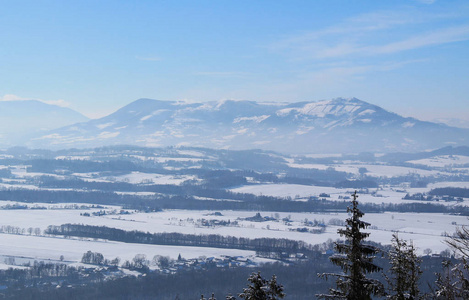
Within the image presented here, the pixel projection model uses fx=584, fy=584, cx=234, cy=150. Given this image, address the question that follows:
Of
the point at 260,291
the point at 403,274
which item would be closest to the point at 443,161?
the point at 403,274

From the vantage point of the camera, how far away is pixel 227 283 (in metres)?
34.3

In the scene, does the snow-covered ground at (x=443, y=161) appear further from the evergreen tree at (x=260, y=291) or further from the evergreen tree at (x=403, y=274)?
the evergreen tree at (x=260, y=291)

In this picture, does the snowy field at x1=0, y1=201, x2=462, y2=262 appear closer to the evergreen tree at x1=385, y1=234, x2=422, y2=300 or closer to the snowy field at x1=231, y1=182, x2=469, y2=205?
the snowy field at x1=231, y1=182, x2=469, y2=205

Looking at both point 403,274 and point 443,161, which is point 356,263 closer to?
point 403,274

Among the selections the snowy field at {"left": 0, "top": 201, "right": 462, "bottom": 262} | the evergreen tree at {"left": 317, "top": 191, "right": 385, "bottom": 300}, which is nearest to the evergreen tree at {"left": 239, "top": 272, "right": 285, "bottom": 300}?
the evergreen tree at {"left": 317, "top": 191, "right": 385, "bottom": 300}

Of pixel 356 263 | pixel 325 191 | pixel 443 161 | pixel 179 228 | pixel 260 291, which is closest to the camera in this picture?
pixel 356 263

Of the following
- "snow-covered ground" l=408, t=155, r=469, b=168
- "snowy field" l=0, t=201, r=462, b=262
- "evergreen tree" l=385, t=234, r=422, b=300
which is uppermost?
"snow-covered ground" l=408, t=155, r=469, b=168

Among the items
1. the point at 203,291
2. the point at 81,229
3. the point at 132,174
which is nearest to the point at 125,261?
the point at 203,291

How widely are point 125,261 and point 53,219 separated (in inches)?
968

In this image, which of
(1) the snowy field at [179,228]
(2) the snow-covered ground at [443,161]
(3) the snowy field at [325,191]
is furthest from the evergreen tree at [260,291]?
(2) the snow-covered ground at [443,161]

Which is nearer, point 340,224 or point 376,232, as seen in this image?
point 376,232

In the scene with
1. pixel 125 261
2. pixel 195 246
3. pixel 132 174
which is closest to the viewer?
pixel 125 261

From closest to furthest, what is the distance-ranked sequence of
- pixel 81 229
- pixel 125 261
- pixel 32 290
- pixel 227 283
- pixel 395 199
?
1. pixel 32 290
2. pixel 227 283
3. pixel 125 261
4. pixel 81 229
5. pixel 395 199

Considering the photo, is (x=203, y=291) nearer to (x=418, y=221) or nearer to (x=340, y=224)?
(x=340, y=224)
